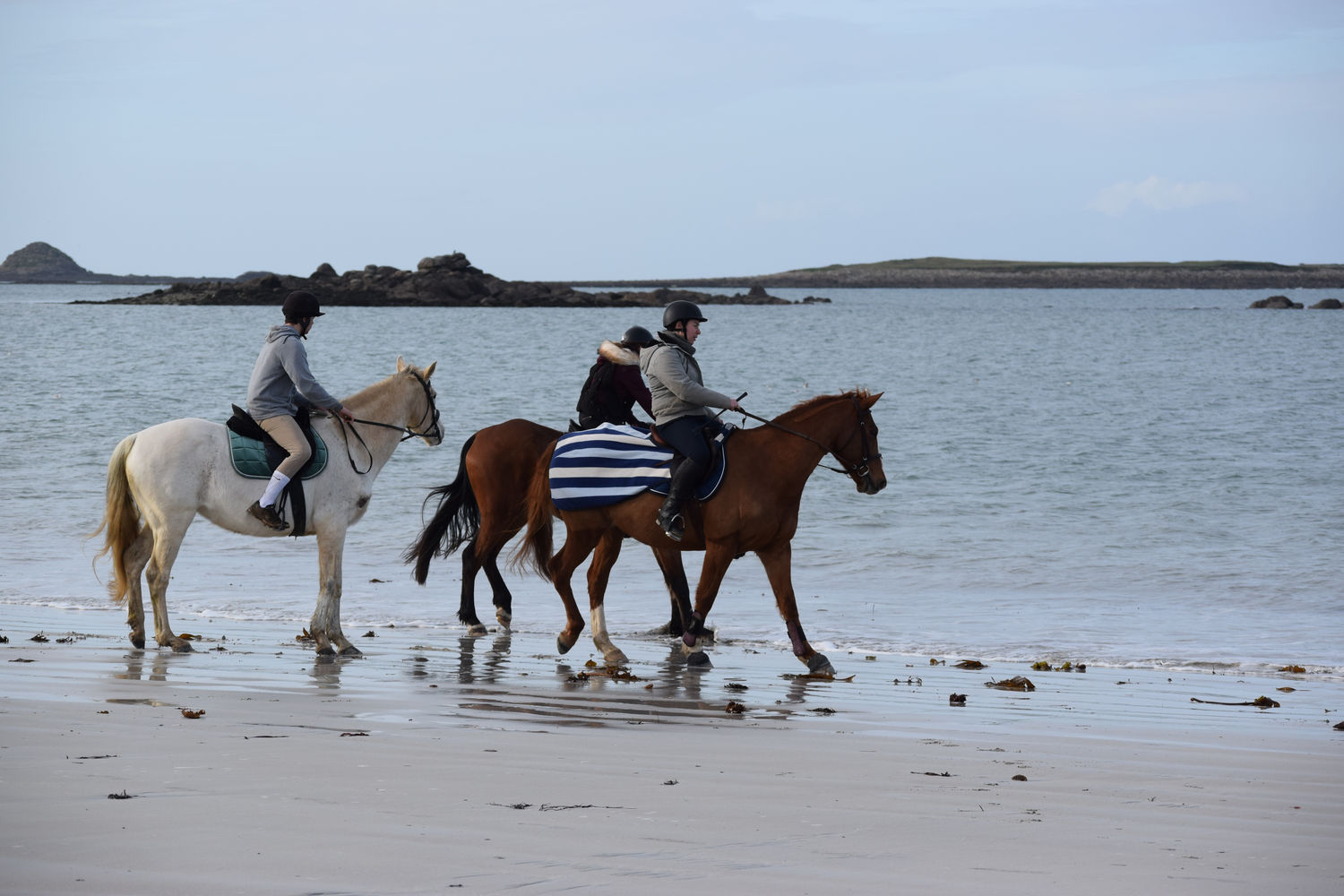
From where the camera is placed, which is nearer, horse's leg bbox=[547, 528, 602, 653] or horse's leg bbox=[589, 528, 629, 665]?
horse's leg bbox=[589, 528, 629, 665]

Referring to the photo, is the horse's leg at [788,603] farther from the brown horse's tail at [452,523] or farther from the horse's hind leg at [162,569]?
the horse's hind leg at [162,569]

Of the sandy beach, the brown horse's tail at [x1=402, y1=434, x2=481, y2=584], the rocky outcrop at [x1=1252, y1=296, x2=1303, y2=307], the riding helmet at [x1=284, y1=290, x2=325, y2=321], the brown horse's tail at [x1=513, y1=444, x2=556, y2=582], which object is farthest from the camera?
the rocky outcrop at [x1=1252, y1=296, x2=1303, y2=307]

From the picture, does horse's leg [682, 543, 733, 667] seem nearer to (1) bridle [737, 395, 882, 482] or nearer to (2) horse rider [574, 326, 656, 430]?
(1) bridle [737, 395, 882, 482]

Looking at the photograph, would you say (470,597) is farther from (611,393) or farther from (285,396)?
(285,396)

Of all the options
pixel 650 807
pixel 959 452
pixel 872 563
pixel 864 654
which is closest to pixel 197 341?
pixel 959 452

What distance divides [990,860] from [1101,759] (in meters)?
2.03

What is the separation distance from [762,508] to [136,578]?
4.55m

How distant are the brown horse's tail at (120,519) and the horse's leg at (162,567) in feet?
1.03

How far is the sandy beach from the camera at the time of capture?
4461 millimetres

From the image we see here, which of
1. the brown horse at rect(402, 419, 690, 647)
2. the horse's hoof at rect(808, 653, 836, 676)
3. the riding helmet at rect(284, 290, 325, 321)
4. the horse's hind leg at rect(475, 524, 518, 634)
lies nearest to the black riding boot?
the horse's hoof at rect(808, 653, 836, 676)

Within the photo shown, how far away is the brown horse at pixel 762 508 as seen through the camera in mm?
9664

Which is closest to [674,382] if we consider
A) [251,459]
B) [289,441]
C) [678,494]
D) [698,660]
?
[678,494]

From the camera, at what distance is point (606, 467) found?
9992 millimetres

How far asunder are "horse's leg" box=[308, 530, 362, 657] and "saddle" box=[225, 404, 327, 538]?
234 millimetres
